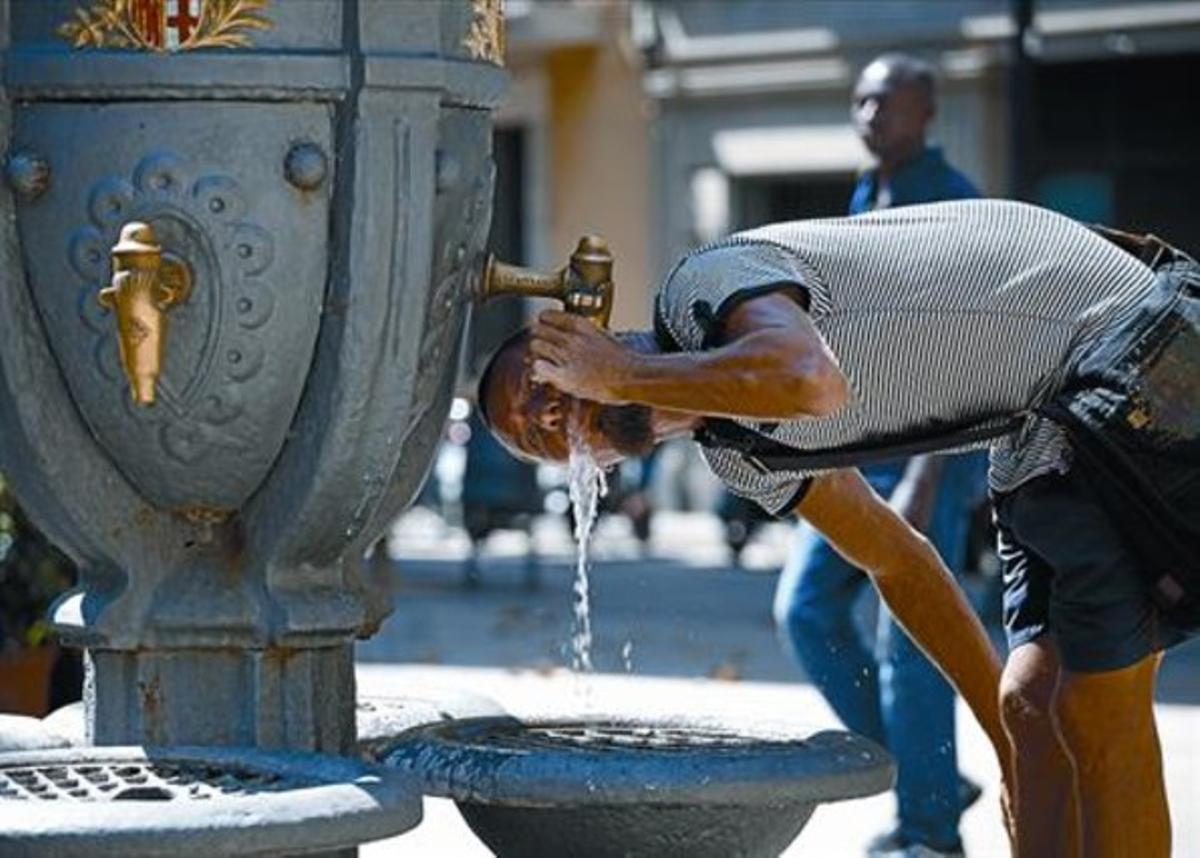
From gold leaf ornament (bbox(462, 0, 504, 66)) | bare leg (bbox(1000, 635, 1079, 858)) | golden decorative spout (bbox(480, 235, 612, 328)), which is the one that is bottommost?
bare leg (bbox(1000, 635, 1079, 858))

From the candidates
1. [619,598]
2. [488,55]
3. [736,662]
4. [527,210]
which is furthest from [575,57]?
[488,55]

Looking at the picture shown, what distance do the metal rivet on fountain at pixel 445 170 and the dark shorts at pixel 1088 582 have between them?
3.33 ft

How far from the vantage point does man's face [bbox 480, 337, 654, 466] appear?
5023 millimetres

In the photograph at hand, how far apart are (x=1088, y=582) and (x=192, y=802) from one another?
1506mm

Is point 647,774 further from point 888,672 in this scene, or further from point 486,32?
point 888,672

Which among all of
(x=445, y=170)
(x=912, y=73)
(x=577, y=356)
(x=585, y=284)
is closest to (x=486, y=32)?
(x=445, y=170)

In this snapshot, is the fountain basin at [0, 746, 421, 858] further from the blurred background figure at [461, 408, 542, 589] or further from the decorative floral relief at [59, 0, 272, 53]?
the blurred background figure at [461, 408, 542, 589]

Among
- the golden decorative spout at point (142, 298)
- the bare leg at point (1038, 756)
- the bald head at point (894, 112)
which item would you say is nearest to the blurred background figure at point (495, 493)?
the bald head at point (894, 112)

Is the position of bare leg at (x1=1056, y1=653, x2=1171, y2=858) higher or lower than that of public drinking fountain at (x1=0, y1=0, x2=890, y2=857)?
lower

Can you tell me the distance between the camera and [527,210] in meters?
25.7

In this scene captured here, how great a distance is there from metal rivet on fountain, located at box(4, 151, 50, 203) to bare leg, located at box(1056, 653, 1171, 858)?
1.71 metres

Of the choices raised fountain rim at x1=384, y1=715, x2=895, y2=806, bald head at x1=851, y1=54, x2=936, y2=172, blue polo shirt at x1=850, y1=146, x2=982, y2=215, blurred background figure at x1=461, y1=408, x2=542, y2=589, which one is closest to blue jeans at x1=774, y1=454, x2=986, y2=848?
blue polo shirt at x1=850, y1=146, x2=982, y2=215

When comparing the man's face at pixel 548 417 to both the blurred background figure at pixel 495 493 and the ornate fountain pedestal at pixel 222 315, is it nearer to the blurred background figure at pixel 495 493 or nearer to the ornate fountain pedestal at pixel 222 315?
the ornate fountain pedestal at pixel 222 315

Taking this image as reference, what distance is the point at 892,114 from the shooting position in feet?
25.1
